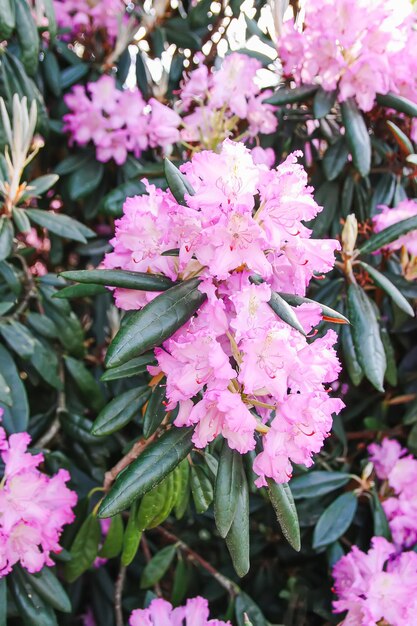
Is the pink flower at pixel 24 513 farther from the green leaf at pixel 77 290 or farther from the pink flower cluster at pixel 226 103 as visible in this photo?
the pink flower cluster at pixel 226 103

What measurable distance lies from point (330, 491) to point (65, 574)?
0.57 meters

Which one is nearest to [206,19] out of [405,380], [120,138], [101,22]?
[101,22]

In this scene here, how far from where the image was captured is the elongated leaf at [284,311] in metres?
0.75

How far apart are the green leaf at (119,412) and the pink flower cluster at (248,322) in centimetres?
18

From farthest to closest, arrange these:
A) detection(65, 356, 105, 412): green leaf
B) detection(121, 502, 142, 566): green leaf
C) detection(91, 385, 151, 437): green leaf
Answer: detection(65, 356, 105, 412): green leaf
detection(121, 502, 142, 566): green leaf
detection(91, 385, 151, 437): green leaf

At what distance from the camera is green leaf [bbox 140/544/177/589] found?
4.40 feet

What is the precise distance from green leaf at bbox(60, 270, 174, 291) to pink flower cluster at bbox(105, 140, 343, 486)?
40 mm

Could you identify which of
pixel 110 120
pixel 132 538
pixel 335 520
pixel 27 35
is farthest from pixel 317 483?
pixel 27 35

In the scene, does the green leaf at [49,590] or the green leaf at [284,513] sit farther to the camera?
the green leaf at [49,590]

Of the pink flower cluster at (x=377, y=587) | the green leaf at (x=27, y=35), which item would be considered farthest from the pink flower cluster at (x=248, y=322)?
the green leaf at (x=27, y=35)

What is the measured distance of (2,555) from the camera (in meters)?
0.99

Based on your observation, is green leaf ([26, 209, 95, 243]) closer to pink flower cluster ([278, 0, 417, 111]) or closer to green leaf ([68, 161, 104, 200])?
green leaf ([68, 161, 104, 200])

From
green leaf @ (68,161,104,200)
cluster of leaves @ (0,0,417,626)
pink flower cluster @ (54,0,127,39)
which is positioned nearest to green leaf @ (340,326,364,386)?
cluster of leaves @ (0,0,417,626)

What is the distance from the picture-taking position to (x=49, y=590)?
112cm
